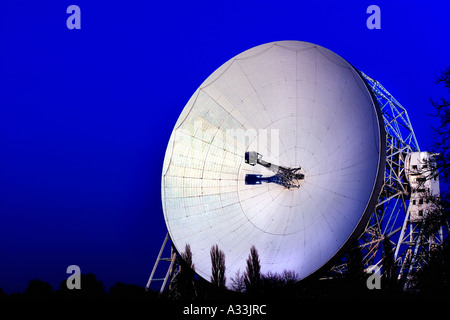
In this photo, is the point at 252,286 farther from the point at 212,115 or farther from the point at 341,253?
the point at 212,115

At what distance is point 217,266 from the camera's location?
3394 cm

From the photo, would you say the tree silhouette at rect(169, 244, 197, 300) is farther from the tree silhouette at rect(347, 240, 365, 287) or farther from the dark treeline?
the tree silhouette at rect(347, 240, 365, 287)

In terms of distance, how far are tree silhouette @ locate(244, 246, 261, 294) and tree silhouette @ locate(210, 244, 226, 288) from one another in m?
1.87

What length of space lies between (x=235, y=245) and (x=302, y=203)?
5.23 meters

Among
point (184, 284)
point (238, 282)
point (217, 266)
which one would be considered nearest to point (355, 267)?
point (238, 282)

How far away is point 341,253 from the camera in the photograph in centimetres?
2825

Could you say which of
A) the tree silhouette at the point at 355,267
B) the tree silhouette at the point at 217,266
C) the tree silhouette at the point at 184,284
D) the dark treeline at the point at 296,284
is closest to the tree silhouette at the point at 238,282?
the dark treeline at the point at 296,284

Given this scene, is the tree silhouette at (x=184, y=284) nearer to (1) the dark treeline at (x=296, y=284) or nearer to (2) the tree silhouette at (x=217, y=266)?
(1) the dark treeline at (x=296, y=284)

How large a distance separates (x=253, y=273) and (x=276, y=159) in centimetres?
787

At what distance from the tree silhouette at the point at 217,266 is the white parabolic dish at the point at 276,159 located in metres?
0.35

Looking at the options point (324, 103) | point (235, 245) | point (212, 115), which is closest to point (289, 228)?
point (235, 245)

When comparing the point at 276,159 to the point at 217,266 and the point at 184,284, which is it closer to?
the point at 217,266

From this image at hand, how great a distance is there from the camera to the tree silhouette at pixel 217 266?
33344mm

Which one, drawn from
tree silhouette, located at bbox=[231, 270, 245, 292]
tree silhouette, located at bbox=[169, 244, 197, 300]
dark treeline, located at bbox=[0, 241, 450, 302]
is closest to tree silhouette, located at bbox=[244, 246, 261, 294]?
dark treeline, located at bbox=[0, 241, 450, 302]
